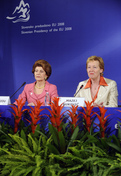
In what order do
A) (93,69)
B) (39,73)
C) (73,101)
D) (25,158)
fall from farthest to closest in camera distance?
1. (39,73)
2. (93,69)
3. (73,101)
4. (25,158)

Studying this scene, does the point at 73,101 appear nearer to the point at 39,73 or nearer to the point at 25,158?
the point at 25,158

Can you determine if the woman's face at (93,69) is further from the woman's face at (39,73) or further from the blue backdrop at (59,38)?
the blue backdrop at (59,38)

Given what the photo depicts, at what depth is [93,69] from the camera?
3154mm

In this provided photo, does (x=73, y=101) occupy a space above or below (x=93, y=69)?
below

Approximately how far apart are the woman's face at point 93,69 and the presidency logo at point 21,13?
2071 mm

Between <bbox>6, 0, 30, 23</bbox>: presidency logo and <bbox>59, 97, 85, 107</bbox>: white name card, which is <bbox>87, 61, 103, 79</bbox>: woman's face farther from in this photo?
<bbox>6, 0, 30, 23</bbox>: presidency logo

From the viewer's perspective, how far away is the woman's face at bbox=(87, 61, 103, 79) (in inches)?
124

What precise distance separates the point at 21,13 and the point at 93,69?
229 centimetres

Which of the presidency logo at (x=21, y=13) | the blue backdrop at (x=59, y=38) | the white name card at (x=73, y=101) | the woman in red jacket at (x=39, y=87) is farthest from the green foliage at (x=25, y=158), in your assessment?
the presidency logo at (x=21, y=13)

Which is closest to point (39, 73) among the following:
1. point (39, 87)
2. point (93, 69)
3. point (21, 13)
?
point (39, 87)

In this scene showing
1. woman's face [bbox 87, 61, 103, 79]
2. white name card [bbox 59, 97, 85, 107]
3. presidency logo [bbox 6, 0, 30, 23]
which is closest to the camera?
white name card [bbox 59, 97, 85, 107]

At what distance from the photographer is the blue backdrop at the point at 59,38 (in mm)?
4023

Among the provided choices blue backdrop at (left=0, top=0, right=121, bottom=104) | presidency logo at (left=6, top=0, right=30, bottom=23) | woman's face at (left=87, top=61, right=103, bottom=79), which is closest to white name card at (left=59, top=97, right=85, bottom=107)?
woman's face at (left=87, top=61, right=103, bottom=79)

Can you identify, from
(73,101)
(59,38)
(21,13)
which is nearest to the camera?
(73,101)
